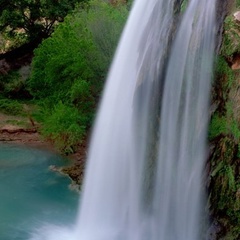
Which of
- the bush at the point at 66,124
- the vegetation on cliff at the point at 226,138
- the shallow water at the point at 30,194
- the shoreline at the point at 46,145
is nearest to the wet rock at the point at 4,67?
the shoreline at the point at 46,145

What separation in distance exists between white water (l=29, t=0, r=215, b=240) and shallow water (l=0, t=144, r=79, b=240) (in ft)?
1.93

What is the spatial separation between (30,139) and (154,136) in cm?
948

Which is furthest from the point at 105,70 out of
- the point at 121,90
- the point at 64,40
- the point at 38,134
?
the point at 38,134

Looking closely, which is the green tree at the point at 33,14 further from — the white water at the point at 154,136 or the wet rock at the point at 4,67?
the white water at the point at 154,136

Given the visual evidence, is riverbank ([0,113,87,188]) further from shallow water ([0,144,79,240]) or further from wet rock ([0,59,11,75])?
wet rock ([0,59,11,75])

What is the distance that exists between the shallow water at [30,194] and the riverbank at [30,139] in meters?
0.40

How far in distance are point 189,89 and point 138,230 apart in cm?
391

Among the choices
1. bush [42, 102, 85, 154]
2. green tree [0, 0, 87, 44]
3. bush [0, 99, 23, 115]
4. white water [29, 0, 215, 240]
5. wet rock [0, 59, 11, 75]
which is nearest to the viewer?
white water [29, 0, 215, 240]

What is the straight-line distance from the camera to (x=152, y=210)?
1112cm

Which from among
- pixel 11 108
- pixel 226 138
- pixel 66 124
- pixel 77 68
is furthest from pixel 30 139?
pixel 226 138

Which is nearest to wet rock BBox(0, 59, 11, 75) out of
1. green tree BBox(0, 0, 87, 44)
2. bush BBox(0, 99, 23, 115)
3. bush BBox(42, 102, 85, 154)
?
green tree BBox(0, 0, 87, 44)

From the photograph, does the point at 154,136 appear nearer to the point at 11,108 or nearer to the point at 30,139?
the point at 30,139

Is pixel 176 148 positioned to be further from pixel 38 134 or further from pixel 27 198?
pixel 38 134

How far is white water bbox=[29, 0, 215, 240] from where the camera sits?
10.2m
